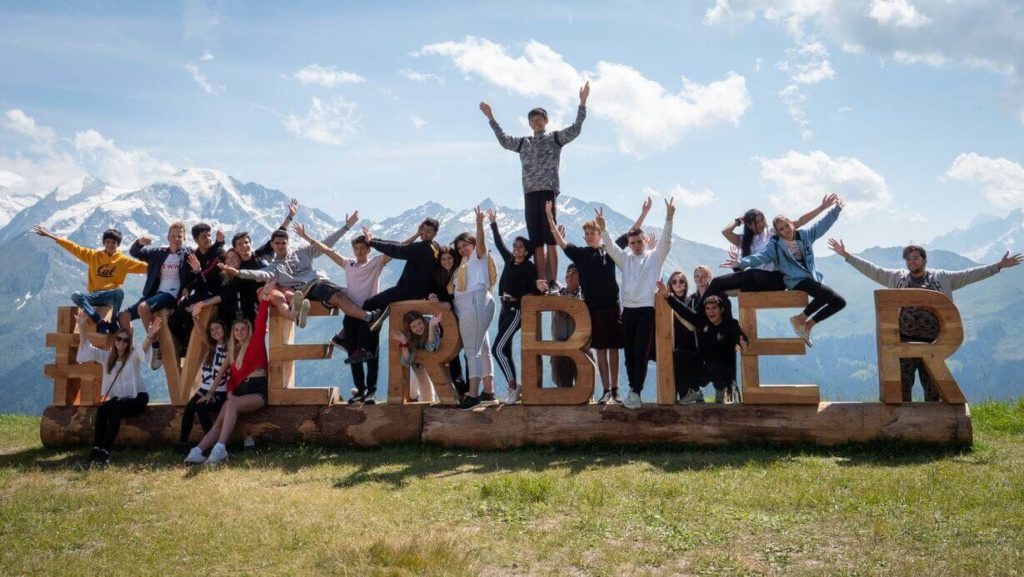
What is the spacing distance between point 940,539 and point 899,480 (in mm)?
2343

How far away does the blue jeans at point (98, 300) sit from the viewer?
49.1 ft

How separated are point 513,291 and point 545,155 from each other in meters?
2.65

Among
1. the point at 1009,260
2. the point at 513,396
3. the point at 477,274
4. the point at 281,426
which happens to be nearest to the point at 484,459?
the point at 513,396

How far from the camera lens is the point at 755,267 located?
1296 cm

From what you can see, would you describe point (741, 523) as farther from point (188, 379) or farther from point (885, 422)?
point (188, 379)

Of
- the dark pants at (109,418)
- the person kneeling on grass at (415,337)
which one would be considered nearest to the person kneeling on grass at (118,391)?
the dark pants at (109,418)

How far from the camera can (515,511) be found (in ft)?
30.6

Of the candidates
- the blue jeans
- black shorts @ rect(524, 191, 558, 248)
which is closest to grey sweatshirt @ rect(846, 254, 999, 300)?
black shorts @ rect(524, 191, 558, 248)

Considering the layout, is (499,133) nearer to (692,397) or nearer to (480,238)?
(480,238)

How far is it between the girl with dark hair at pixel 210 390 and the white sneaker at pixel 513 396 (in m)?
4.80

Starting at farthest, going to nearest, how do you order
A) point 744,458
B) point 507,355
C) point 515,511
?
point 507,355
point 744,458
point 515,511

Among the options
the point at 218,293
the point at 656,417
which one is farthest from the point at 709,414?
the point at 218,293

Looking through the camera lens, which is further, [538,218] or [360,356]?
[538,218]

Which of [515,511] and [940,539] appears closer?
[940,539]
